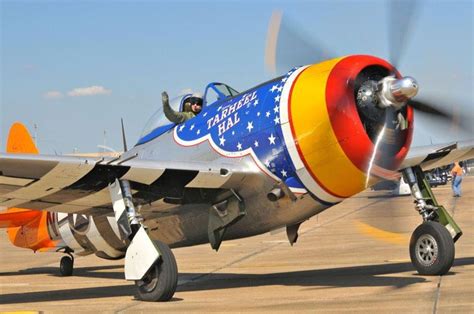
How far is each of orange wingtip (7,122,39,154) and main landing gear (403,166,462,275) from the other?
747cm

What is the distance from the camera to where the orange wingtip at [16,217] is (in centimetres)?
1559

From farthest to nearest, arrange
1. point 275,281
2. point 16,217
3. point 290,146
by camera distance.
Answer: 1. point 16,217
2. point 275,281
3. point 290,146

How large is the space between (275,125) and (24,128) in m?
7.47

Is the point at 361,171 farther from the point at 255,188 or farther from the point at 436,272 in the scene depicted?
the point at 436,272

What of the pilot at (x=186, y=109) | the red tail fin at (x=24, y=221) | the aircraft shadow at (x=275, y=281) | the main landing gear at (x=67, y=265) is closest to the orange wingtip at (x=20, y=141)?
the red tail fin at (x=24, y=221)

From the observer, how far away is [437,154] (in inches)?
506

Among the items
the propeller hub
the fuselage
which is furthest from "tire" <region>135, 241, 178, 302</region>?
the propeller hub

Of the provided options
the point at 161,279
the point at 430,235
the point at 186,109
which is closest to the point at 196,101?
the point at 186,109

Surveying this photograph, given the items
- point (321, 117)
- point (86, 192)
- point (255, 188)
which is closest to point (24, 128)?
point (86, 192)

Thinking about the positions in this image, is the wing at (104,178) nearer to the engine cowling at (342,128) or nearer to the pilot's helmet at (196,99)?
the engine cowling at (342,128)

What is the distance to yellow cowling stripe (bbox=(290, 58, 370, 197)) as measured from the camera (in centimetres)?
1014

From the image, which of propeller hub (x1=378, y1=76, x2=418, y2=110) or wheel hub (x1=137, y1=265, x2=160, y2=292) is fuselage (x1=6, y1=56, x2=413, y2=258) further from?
wheel hub (x1=137, y1=265, x2=160, y2=292)

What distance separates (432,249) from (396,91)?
10.0ft

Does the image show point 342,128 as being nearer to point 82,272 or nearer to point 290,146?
point 290,146
